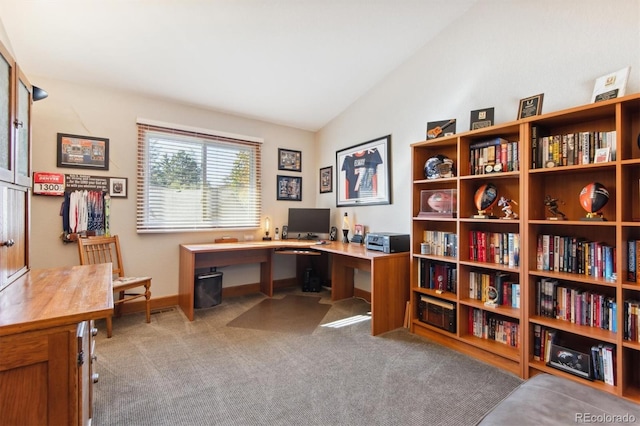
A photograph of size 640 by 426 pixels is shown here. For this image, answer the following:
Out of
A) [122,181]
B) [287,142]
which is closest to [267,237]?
[287,142]

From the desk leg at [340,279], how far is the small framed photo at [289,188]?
1.27 metres

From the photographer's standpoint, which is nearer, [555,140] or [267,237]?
[555,140]

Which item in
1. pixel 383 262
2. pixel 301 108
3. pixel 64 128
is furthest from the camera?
pixel 301 108

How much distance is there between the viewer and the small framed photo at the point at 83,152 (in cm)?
294

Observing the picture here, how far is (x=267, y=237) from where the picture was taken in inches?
166

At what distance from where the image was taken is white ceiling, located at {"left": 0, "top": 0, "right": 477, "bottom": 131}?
2.28 meters

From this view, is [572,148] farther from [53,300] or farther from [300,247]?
[53,300]

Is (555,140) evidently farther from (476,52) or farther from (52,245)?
(52,245)

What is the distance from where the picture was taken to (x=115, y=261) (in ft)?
10.4

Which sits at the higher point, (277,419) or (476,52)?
(476,52)

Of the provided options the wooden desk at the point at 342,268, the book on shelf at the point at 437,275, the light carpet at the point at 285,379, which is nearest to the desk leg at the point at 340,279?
the wooden desk at the point at 342,268

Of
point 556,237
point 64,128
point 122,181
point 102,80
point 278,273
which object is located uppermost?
point 102,80

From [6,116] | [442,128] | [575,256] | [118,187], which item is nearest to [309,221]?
[442,128]

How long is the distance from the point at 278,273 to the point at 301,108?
2448 mm
